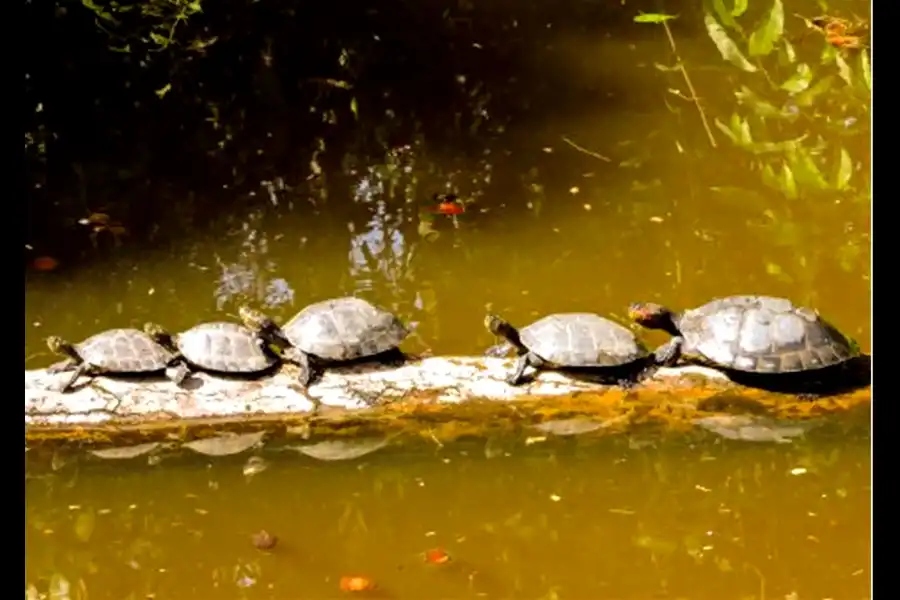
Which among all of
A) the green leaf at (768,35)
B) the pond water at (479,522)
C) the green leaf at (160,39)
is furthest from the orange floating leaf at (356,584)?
the green leaf at (160,39)

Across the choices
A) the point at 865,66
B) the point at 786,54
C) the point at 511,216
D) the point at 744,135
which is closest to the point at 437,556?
the point at 511,216

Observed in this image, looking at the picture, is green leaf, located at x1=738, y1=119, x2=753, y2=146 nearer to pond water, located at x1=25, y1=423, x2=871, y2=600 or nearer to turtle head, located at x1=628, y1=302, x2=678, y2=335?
turtle head, located at x1=628, y1=302, x2=678, y2=335

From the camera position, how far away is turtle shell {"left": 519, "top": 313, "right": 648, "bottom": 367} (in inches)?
125

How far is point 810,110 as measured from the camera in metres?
5.58

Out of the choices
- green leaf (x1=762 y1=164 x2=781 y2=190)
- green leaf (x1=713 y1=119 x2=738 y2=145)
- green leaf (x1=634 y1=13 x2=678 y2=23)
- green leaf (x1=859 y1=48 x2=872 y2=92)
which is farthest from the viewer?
green leaf (x1=634 y1=13 x2=678 y2=23)

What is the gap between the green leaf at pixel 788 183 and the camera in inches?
182

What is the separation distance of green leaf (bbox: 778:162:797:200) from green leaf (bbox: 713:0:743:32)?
1.72m

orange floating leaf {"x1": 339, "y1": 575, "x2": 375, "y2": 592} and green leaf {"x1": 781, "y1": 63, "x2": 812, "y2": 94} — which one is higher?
green leaf {"x1": 781, "y1": 63, "x2": 812, "y2": 94}

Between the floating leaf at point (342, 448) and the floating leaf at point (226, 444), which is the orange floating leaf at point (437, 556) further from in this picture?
the floating leaf at point (226, 444)

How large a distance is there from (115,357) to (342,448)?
2.45 ft

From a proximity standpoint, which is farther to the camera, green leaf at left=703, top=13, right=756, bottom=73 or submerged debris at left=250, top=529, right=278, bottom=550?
green leaf at left=703, top=13, right=756, bottom=73

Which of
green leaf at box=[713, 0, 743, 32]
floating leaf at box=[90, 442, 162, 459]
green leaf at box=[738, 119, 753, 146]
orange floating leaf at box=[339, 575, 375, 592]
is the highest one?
green leaf at box=[713, 0, 743, 32]

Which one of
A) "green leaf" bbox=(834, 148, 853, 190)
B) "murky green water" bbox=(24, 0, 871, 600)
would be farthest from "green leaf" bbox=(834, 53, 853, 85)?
"green leaf" bbox=(834, 148, 853, 190)
